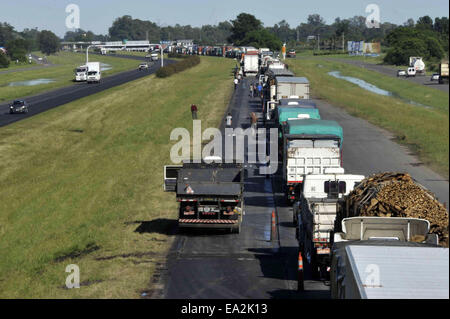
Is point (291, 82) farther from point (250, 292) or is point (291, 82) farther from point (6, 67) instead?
point (6, 67)

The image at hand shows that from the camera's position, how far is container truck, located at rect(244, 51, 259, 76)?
106 meters

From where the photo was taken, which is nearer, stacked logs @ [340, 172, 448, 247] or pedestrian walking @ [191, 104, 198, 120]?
stacked logs @ [340, 172, 448, 247]

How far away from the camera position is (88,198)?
36.4m

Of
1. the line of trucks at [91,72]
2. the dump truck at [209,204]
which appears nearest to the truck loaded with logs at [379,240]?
the dump truck at [209,204]

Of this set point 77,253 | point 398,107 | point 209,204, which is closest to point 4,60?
point 398,107

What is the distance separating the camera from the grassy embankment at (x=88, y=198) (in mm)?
22859

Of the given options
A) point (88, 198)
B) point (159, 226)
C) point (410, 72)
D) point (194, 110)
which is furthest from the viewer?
point (410, 72)

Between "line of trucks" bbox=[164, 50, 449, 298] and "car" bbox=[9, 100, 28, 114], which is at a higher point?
"line of trucks" bbox=[164, 50, 449, 298]

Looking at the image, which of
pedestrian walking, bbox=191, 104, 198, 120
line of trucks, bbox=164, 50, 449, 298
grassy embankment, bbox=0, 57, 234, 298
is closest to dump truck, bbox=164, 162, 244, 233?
line of trucks, bbox=164, 50, 449, 298

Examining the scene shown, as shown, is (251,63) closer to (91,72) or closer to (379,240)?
(91,72)

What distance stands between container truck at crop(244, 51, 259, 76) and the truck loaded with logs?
81470 mm

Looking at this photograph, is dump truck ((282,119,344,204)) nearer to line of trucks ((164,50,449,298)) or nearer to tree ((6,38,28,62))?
line of trucks ((164,50,449,298))

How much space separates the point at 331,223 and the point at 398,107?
57.0 meters

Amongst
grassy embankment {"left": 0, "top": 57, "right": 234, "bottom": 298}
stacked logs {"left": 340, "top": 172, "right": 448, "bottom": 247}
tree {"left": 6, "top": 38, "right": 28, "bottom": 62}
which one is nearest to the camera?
stacked logs {"left": 340, "top": 172, "right": 448, "bottom": 247}
